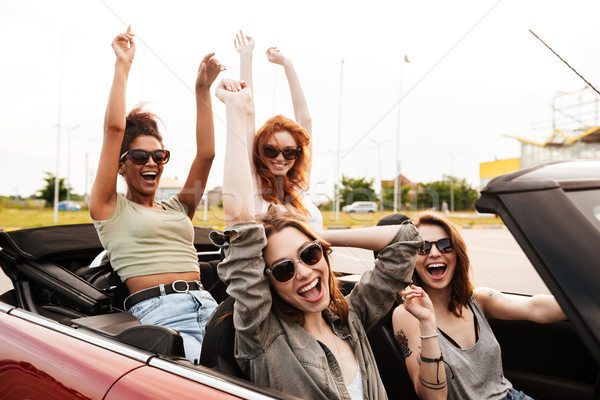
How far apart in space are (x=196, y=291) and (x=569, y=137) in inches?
70.3

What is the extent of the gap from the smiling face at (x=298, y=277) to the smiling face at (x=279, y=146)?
0.79 m

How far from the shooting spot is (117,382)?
1.39 meters

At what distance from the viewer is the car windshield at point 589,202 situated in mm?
1003

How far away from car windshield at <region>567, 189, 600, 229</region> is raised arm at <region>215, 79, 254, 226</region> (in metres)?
1.17

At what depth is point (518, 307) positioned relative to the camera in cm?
231

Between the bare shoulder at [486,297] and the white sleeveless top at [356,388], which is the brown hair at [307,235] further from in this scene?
the bare shoulder at [486,297]

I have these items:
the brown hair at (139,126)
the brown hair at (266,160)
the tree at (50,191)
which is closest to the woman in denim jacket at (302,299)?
the brown hair at (266,160)

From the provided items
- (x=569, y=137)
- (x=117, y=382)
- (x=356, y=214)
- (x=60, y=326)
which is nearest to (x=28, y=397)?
(x=60, y=326)

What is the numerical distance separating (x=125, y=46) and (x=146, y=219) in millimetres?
864

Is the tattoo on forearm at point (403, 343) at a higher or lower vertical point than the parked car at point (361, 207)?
lower

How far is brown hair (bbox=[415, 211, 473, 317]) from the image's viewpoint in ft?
7.15

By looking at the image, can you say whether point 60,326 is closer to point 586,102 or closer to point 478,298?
point 478,298

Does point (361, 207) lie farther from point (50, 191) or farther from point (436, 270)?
point (50, 191)

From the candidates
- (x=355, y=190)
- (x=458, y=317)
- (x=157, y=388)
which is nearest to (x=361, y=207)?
(x=355, y=190)
